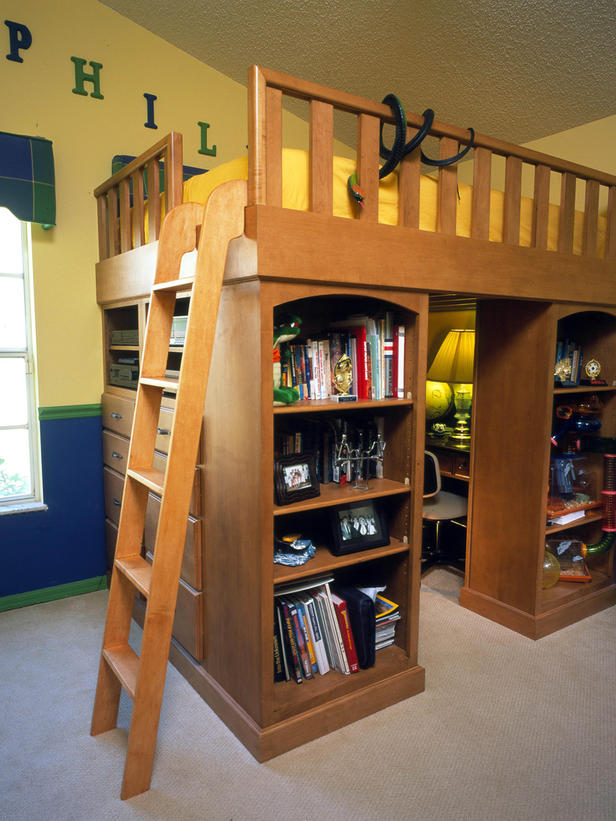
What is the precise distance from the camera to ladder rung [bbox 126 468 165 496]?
1658 mm

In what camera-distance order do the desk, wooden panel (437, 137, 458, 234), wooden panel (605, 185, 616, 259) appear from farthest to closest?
1. the desk
2. wooden panel (605, 185, 616, 259)
3. wooden panel (437, 137, 458, 234)

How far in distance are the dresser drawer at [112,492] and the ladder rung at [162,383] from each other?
1.14 meters

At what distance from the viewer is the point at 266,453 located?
171 cm

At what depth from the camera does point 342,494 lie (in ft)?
6.60

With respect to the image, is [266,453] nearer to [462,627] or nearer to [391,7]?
[462,627]

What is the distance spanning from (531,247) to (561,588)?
1654 mm

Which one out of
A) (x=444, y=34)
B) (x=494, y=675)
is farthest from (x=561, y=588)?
(x=444, y=34)

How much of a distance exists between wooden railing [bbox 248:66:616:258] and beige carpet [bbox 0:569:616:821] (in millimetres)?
1731

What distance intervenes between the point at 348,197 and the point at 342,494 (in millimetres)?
1002

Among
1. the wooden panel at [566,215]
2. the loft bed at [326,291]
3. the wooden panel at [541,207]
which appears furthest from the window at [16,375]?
the wooden panel at [566,215]

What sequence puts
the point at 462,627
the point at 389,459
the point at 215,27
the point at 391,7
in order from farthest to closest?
the point at 215,27 → the point at 462,627 → the point at 391,7 → the point at 389,459

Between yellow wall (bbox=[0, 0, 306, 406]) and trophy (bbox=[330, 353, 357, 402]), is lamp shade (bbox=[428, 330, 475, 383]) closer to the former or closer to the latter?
trophy (bbox=[330, 353, 357, 402])

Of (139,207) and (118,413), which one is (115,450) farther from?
(139,207)

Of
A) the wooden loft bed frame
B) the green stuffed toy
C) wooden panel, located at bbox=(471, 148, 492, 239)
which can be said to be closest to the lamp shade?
the wooden loft bed frame
